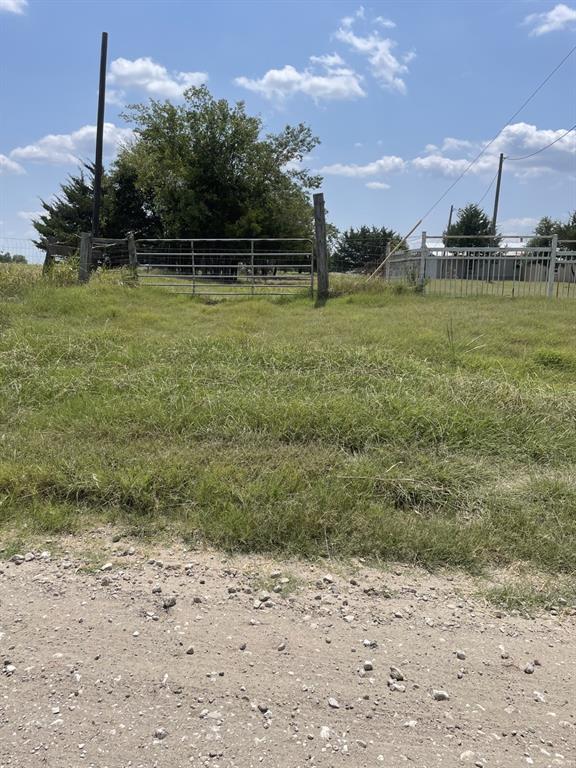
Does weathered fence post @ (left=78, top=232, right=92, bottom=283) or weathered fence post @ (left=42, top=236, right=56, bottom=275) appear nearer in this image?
weathered fence post @ (left=42, top=236, right=56, bottom=275)

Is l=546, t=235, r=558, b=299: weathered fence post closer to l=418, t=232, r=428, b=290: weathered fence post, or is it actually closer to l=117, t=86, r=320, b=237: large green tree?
l=418, t=232, r=428, b=290: weathered fence post

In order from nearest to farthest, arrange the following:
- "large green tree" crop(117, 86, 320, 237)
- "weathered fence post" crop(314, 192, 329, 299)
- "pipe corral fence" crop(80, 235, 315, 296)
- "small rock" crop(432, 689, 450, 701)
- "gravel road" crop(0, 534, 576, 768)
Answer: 1. "gravel road" crop(0, 534, 576, 768)
2. "small rock" crop(432, 689, 450, 701)
3. "weathered fence post" crop(314, 192, 329, 299)
4. "pipe corral fence" crop(80, 235, 315, 296)
5. "large green tree" crop(117, 86, 320, 237)

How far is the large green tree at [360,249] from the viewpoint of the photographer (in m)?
22.4

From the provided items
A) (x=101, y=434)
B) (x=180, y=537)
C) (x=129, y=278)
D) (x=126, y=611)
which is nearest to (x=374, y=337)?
(x=101, y=434)

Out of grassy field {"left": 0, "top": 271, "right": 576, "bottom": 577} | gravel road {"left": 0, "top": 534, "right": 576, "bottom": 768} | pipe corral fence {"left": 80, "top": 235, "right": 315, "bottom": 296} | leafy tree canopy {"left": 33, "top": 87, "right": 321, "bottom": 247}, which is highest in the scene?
leafy tree canopy {"left": 33, "top": 87, "right": 321, "bottom": 247}

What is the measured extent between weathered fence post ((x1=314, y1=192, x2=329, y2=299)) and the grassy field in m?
5.32

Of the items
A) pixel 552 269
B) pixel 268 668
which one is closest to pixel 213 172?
pixel 552 269

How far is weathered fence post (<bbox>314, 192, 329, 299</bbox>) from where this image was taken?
1352 cm

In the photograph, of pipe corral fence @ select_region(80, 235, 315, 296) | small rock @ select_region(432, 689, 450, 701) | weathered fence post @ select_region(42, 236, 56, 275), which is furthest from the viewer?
pipe corral fence @ select_region(80, 235, 315, 296)

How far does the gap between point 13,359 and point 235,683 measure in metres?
5.74

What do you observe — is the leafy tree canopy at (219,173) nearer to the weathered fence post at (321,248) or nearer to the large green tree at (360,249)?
the large green tree at (360,249)

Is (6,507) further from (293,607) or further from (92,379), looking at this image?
(92,379)

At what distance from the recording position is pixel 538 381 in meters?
6.32

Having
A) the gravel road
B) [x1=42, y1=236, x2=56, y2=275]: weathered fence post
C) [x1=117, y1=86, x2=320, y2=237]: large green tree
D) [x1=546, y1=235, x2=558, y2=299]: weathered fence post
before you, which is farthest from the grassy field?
[x1=117, y1=86, x2=320, y2=237]: large green tree
